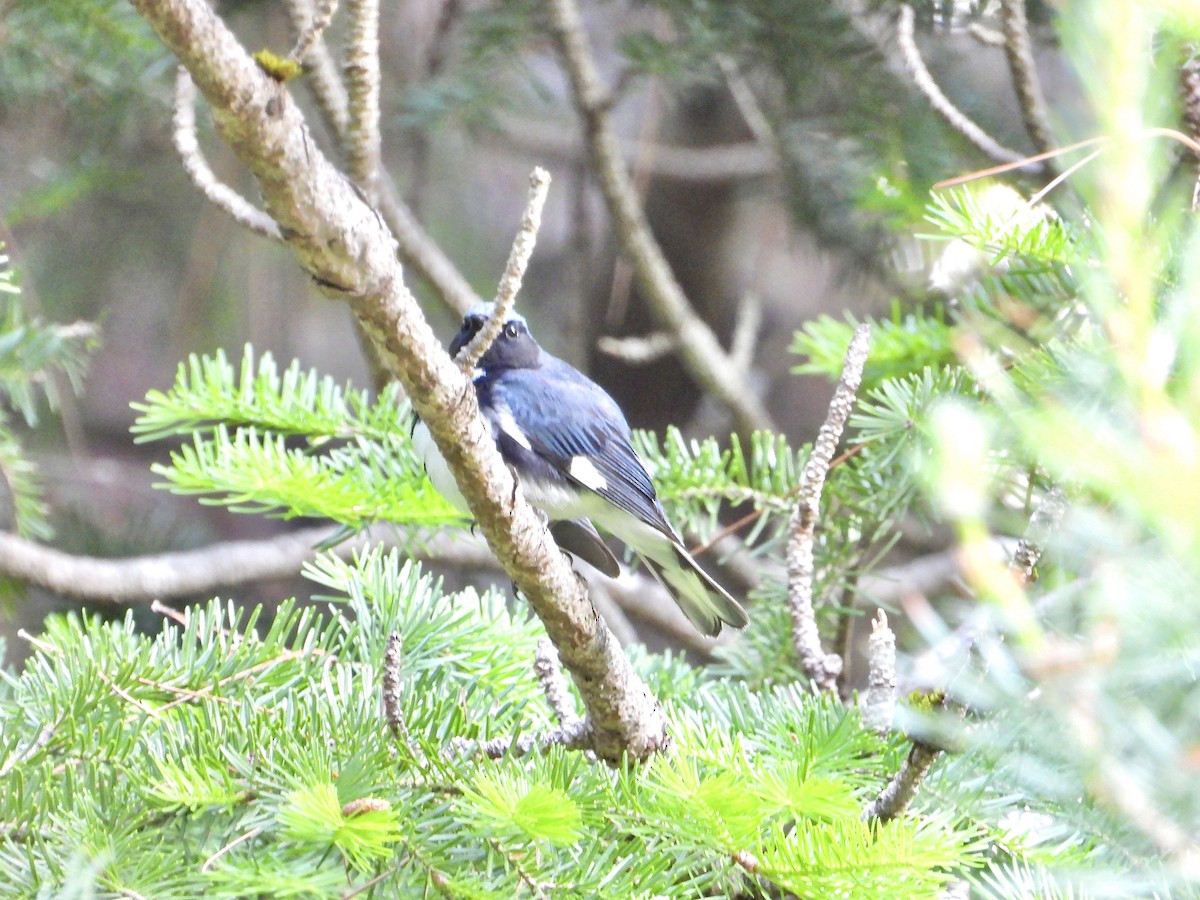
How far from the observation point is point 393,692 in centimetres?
56

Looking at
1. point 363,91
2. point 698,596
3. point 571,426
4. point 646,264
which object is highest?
point 363,91

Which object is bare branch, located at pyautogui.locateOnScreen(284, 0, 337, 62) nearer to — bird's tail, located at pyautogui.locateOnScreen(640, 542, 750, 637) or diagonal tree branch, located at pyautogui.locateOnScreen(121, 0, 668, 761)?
diagonal tree branch, located at pyautogui.locateOnScreen(121, 0, 668, 761)

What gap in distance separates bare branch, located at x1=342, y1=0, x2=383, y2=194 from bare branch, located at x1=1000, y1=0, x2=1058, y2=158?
0.58m

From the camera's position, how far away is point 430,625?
0.75 metres

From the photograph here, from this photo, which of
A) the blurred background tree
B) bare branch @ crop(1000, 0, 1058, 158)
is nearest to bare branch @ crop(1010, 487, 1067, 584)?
the blurred background tree

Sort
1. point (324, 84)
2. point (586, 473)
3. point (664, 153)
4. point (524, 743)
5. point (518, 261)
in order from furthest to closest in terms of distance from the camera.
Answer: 1. point (664, 153)
2. point (324, 84)
3. point (586, 473)
4. point (524, 743)
5. point (518, 261)

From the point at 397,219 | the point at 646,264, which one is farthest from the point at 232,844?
the point at 646,264

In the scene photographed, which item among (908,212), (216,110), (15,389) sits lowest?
(15,389)

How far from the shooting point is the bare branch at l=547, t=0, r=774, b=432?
1.65m

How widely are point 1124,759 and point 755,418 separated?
141 centimetres

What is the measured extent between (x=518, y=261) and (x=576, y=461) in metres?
0.76

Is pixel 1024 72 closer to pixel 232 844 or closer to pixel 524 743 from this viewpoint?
pixel 524 743

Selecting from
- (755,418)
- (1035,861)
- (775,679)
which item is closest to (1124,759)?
(1035,861)

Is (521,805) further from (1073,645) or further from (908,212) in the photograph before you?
(908,212)
